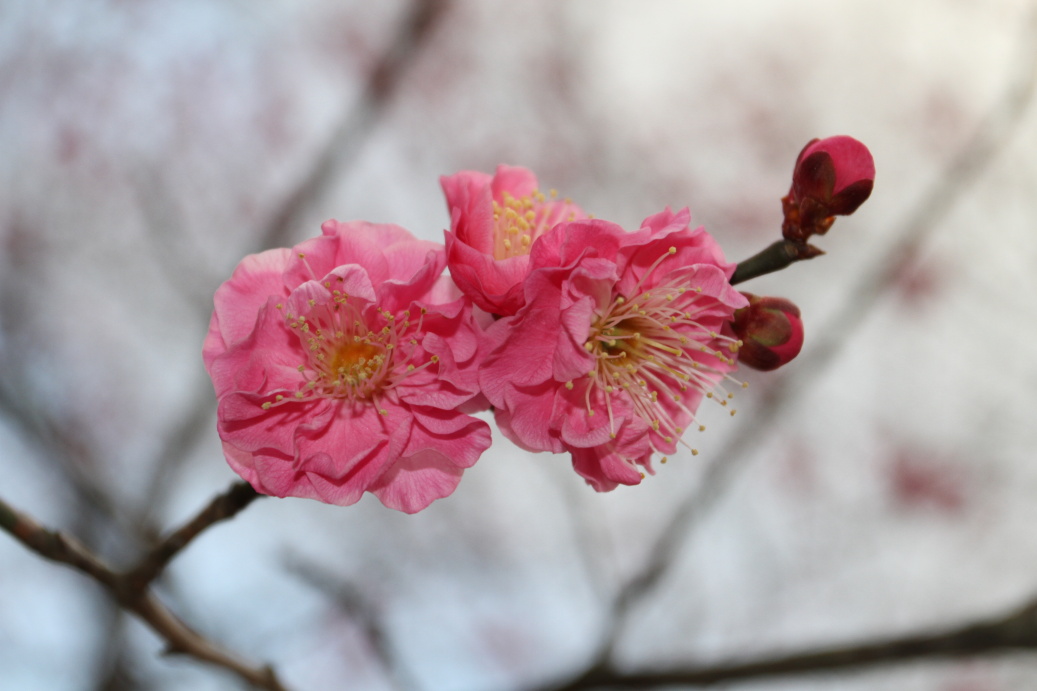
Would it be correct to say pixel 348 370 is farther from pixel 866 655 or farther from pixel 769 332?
pixel 866 655

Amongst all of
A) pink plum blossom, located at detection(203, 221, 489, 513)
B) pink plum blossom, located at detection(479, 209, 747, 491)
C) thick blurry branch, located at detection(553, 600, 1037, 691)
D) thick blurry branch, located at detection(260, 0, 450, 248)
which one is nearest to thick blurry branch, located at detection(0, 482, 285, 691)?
pink plum blossom, located at detection(203, 221, 489, 513)

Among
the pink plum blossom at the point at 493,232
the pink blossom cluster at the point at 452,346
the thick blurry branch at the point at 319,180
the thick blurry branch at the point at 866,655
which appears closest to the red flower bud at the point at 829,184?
the pink blossom cluster at the point at 452,346

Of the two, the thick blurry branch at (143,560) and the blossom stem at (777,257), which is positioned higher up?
the blossom stem at (777,257)

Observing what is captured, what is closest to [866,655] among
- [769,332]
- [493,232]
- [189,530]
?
[769,332]

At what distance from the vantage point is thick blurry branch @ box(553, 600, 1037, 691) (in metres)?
0.80

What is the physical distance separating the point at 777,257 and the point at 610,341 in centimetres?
21

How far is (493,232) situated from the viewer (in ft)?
2.63

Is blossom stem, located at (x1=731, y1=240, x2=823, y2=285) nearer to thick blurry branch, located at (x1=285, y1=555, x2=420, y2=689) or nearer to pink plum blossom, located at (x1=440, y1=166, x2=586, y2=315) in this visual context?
pink plum blossom, located at (x1=440, y1=166, x2=586, y2=315)

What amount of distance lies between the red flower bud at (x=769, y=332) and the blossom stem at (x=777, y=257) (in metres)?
0.04

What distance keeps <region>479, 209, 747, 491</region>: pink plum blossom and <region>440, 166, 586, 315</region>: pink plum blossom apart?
26 mm

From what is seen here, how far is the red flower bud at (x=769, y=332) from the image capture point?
0.73 m

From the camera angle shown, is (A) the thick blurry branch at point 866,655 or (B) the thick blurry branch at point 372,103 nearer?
(A) the thick blurry branch at point 866,655

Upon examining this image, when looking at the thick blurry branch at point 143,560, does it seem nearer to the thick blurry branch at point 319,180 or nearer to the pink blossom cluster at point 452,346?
the pink blossom cluster at point 452,346

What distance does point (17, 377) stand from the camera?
2.54 metres
